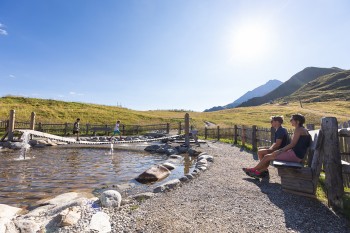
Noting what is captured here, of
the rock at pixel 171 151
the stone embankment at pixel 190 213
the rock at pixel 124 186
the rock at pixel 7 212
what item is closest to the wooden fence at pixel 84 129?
the rock at pixel 171 151

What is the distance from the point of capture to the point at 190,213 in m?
5.02

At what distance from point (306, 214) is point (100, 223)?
4139mm

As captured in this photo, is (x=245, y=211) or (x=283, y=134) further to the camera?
(x=283, y=134)

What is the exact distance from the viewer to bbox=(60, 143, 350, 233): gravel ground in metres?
4.37

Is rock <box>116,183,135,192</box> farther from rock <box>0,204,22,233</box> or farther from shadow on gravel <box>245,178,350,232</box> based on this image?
shadow on gravel <box>245,178,350,232</box>

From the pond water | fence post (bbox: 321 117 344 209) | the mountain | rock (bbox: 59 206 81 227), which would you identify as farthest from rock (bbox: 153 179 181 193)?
the mountain

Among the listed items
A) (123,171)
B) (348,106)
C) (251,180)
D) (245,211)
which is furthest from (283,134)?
(348,106)

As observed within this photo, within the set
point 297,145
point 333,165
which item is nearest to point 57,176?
point 297,145

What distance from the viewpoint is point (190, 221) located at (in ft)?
15.1

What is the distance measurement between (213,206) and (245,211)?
0.71 meters

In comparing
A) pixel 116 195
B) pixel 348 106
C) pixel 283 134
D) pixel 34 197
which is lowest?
pixel 34 197

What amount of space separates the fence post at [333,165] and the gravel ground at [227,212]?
11.9 inches

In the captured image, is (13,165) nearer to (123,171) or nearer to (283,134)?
(123,171)

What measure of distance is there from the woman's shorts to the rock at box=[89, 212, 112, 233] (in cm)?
471
